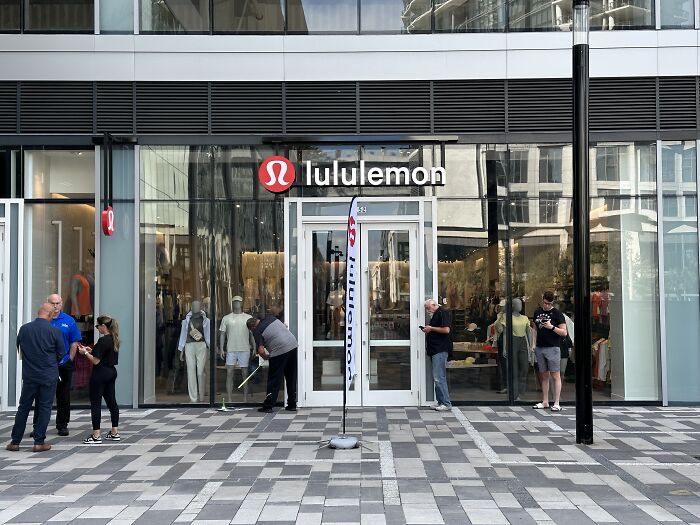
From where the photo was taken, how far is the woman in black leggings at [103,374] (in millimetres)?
9906

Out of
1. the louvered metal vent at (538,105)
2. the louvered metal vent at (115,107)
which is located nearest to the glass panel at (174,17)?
the louvered metal vent at (115,107)

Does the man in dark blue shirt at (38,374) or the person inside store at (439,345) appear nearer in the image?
the man in dark blue shirt at (38,374)

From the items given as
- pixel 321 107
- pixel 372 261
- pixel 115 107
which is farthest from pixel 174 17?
pixel 372 261

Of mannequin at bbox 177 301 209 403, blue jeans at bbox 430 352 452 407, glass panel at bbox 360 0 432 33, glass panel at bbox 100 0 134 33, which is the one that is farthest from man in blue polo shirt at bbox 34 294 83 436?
glass panel at bbox 360 0 432 33

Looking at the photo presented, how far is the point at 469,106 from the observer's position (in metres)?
12.8

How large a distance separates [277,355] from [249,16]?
574cm

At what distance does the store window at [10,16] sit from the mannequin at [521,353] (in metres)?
9.84

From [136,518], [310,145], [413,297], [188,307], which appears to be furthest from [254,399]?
[136,518]

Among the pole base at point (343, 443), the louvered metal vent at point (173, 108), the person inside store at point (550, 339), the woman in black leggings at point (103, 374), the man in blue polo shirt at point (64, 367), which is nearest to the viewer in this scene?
the pole base at point (343, 443)

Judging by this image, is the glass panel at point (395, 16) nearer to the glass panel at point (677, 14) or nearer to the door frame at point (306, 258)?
the door frame at point (306, 258)

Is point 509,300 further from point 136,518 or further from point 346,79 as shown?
point 136,518

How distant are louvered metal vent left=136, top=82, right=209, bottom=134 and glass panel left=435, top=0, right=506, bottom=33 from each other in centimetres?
420

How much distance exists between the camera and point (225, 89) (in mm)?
12766

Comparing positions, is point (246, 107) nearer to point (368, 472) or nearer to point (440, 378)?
point (440, 378)
